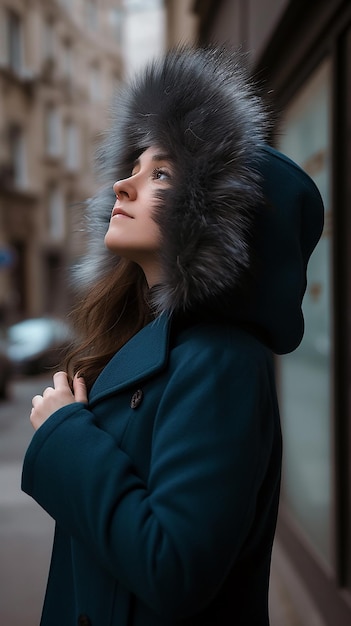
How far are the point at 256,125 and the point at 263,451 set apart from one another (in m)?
0.57

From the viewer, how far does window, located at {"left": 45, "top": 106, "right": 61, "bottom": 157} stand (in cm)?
2775

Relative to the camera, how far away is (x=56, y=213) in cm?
2772

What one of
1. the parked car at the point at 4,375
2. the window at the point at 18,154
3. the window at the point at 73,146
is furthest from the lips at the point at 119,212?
the window at the point at 73,146

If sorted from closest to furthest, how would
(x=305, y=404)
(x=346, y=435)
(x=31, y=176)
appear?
(x=346, y=435), (x=305, y=404), (x=31, y=176)

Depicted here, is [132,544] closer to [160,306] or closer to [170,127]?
[160,306]

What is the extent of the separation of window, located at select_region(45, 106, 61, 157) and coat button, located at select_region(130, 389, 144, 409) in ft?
89.4

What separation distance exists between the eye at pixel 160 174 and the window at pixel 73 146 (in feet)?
95.6

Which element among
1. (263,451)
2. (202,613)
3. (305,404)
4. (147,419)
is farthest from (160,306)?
(305,404)

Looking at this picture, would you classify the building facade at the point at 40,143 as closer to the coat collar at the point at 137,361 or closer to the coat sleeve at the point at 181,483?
the coat collar at the point at 137,361

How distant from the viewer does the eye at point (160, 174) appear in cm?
134

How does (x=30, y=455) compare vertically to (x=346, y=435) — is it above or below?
above

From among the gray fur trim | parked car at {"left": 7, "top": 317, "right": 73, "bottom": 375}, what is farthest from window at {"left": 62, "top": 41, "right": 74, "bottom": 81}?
the gray fur trim

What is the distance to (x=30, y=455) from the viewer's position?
131 cm

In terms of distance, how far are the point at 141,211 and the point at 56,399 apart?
38cm
